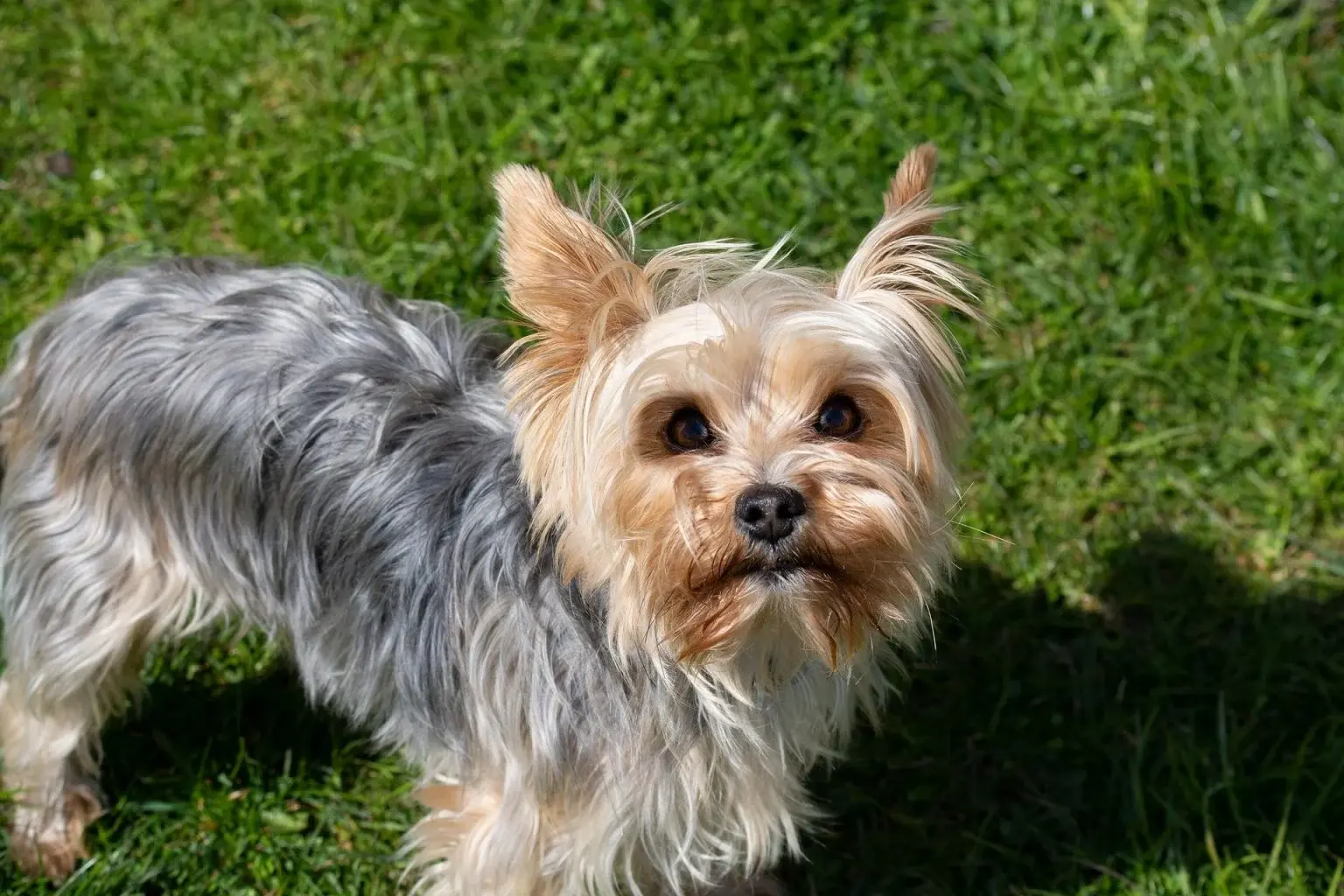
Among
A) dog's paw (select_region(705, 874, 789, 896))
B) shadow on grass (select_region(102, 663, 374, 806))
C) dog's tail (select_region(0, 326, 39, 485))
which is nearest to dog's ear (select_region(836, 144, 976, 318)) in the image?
dog's paw (select_region(705, 874, 789, 896))

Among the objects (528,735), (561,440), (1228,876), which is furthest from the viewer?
(1228,876)

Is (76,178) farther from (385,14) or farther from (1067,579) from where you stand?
(1067,579)

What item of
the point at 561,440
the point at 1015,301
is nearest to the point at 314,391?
the point at 561,440

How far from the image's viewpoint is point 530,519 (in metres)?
3.11

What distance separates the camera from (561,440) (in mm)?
2859

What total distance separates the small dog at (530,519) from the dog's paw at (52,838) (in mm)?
12

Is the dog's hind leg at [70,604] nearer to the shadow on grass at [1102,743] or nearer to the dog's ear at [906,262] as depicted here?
the dog's ear at [906,262]

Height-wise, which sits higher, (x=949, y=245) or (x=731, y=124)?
(x=949, y=245)

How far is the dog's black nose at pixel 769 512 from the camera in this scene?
2.62m

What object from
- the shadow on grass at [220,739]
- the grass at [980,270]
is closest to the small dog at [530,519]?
the shadow on grass at [220,739]

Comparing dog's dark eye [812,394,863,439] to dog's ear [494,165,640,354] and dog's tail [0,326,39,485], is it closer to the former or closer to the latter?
dog's ear [494,165,640,354]

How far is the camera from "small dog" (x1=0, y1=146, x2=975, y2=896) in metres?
2.71

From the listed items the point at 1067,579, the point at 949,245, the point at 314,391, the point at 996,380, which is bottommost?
the point at 1067,579

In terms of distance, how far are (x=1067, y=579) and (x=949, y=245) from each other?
214cm
